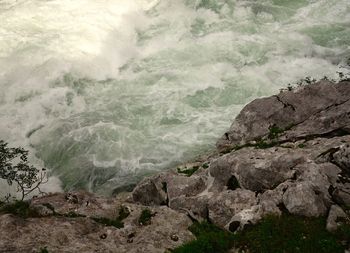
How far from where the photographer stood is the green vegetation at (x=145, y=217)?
14164 mm

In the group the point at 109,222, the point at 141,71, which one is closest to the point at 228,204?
the point at 109,222

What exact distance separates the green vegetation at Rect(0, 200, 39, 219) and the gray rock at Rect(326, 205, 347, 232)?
8146 mm

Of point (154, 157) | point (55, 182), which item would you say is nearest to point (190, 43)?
point (154, 157)

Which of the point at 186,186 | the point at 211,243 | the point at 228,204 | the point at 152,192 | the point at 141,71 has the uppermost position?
the point at 211,243

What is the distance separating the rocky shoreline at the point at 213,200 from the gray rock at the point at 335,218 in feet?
0.08

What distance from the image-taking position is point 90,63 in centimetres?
3844

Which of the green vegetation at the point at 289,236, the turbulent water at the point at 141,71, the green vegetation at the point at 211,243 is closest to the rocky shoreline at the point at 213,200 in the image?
the green vegetation at the point at 289,236

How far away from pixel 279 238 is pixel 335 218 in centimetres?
165

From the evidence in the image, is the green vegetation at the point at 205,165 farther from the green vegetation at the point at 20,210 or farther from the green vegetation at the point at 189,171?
the green vegetation at the point at 20,210

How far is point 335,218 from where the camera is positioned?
12.5 metres

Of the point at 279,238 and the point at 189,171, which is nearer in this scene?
the point at 279,238

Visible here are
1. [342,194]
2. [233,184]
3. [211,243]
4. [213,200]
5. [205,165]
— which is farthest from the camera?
[205,165]

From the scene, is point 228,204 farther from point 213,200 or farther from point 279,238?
point 279,238

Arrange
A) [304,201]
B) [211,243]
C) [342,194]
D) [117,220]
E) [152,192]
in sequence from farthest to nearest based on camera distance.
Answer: [152,192]
[117,220]
[342,194]
[304,201]
[211,243]
